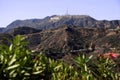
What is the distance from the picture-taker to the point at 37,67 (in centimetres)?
343

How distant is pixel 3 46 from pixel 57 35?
15015 centimetres

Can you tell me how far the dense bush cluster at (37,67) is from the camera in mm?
2959

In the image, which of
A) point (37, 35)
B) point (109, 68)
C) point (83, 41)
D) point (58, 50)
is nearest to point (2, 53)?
point (109, 68)

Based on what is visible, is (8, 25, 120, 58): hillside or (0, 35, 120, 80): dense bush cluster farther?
(8, 25, 120, 58): hillside

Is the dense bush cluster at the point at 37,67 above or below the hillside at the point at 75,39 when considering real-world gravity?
above

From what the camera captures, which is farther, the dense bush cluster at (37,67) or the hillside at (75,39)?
Result: the hillside at (75,39)

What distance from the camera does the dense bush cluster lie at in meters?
2.96

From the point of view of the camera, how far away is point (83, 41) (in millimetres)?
144750

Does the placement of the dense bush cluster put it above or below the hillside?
above

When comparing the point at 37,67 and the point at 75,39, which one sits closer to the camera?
the point at 37,67

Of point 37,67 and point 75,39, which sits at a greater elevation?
point 37,67

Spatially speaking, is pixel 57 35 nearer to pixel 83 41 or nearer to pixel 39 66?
pixel 83 41

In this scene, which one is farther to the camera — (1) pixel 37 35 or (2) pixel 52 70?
(1) pixel 37 35

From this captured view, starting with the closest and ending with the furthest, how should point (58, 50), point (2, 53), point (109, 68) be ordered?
1. point (2, 53)
2. point (109, 68)
3. point (58, 50)
